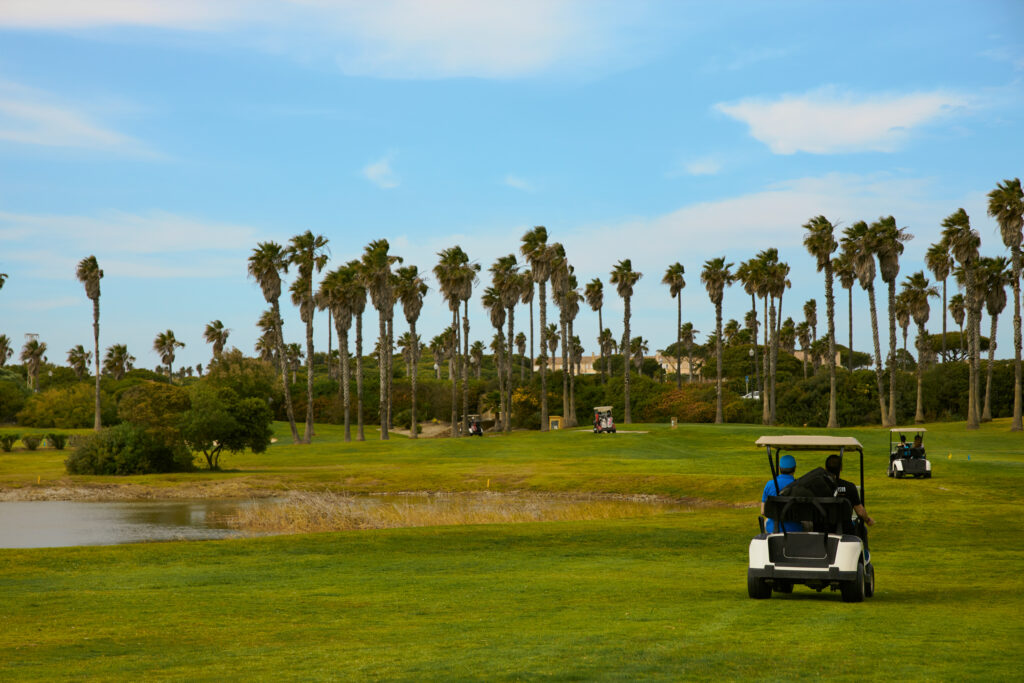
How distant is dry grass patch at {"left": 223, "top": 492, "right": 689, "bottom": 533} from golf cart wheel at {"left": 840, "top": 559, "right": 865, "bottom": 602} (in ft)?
53.2

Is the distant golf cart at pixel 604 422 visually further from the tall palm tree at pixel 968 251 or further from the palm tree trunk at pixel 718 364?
the tall palm tree at pixel 968 251

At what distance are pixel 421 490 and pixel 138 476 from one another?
17.8 meters

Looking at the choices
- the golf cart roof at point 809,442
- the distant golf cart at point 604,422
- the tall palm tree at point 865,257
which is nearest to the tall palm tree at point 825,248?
the tall palm tree at point 865,257

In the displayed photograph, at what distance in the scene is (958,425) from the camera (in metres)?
80.7

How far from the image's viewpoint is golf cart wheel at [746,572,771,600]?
13391 mm

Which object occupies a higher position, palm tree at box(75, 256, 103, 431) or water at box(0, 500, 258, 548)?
palm tree at box(75, 256, 103, 431)

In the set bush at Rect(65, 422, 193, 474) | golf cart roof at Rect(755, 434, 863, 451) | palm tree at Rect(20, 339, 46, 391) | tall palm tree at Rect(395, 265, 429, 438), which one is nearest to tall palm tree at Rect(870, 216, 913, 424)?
tall palm tree at Rect(395, 265, 429, 438)

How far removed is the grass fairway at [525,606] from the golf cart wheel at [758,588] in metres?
0.14

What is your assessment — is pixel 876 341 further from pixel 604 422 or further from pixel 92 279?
pixel 92 279

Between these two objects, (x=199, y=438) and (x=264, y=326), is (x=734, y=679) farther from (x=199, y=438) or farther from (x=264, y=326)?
(x=264, y=326)

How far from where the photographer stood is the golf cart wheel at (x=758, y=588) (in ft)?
43.9

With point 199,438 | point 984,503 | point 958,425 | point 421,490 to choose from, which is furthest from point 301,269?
point 984,503

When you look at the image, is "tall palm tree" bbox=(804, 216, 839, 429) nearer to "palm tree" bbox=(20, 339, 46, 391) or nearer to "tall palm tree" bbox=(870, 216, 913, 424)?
"tall palm tree" bbox=(870, 216, 913, 424)

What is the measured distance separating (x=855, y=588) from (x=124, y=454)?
49268 mm
